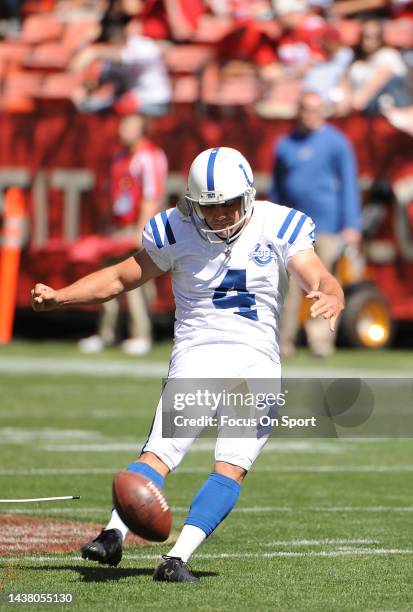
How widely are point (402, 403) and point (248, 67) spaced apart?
21.1ft

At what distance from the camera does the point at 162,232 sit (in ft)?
19.3

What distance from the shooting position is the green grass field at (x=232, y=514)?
5.29 metres

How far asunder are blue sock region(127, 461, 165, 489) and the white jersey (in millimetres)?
548

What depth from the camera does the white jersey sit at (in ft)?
19.0

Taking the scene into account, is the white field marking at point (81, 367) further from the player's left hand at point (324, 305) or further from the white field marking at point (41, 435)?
the player's left hand at point (324, 305)

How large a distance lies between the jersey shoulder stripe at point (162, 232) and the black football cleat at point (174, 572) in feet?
4.05

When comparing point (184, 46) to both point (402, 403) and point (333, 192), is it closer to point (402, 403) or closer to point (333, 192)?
point (333, 192)

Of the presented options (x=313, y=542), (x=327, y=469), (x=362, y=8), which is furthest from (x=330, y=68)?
(x=313, y=542)

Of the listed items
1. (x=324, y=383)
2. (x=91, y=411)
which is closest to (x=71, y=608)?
(x=91, y=411)

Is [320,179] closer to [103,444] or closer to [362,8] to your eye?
[362,8]

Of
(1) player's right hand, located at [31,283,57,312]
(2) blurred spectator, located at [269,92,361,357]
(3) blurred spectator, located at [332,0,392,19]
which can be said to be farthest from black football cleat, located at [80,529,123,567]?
(3) blurred spectator, located at [332,0,392,19]

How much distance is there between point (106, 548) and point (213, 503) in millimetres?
419

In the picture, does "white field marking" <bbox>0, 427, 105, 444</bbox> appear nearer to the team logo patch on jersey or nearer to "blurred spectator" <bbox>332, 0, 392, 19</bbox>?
the team logo patch on jersey

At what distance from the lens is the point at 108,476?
8320 millimetres
